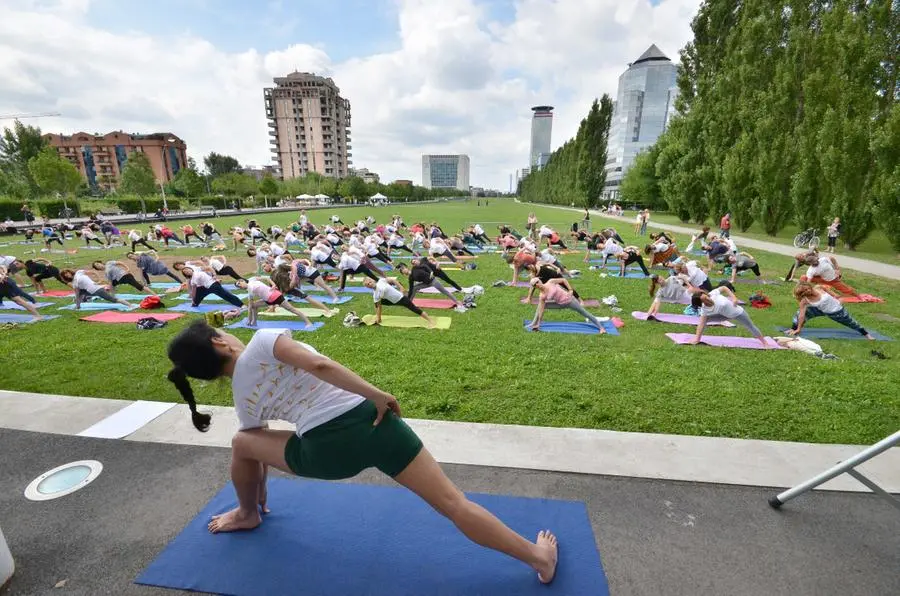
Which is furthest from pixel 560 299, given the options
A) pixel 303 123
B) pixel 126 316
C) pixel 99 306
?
pixel 303 123

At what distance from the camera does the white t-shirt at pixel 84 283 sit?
9.39 metres

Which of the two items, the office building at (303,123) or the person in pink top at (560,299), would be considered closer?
the person in pink top at (560,299)

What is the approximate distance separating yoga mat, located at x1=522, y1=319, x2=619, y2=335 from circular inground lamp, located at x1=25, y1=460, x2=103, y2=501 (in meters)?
6.65

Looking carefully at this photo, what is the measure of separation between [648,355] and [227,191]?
6869 cm

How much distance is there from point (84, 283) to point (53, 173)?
126ft

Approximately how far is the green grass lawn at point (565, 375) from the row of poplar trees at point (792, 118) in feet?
41.3

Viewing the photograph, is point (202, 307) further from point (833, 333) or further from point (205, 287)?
point (833, 333)

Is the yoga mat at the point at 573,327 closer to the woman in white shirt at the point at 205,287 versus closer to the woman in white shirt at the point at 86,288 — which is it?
the woman in white shirt at the point at 205,287

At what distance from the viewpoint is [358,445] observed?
2129 mm

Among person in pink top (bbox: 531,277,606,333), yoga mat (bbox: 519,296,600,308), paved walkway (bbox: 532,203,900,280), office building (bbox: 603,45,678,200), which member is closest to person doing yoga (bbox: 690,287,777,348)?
person in pink top (bbox: 531,277,606,333)

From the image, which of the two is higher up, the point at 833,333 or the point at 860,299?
the point at 860,299

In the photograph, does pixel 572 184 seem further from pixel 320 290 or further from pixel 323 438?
pixel 323 438

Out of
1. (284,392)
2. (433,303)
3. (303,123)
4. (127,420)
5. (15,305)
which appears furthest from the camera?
(303,123)

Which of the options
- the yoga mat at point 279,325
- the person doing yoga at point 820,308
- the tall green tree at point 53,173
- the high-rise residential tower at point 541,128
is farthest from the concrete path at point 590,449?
the high-rise residential tower at point 541,128
